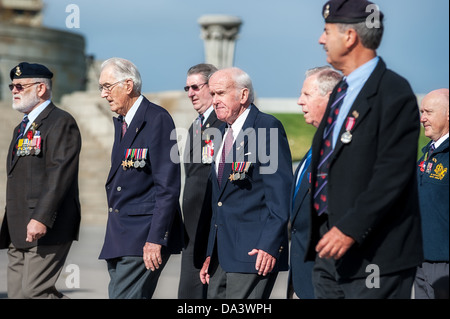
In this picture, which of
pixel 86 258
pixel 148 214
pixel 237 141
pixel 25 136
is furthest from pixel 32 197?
pixel 86 258

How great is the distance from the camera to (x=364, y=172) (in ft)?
12.9

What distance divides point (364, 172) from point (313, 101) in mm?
1298

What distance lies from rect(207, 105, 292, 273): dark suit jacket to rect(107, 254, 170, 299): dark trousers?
1.52ft

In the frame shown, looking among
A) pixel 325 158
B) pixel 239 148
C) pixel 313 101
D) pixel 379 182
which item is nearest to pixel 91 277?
pixel 239 148

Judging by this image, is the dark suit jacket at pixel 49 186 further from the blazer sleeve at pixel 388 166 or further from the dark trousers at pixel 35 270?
the blazer sleeve at pixel 388 166

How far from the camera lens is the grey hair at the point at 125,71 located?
580cm

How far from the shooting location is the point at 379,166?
3852 millimetres

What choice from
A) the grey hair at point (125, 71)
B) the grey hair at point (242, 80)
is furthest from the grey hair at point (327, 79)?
the grey hair at point (125, 71)

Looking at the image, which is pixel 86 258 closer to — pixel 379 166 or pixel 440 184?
pixel 440 184

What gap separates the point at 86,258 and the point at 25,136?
6166 mm

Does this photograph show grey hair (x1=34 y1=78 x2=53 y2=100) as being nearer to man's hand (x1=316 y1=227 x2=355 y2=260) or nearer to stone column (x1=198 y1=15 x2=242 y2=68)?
man's hand (x1=316 y1=227 x2=355 y2=260)

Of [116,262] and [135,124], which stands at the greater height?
[135,124]
